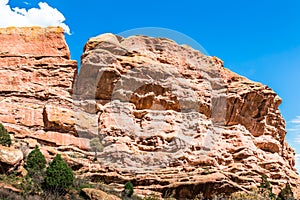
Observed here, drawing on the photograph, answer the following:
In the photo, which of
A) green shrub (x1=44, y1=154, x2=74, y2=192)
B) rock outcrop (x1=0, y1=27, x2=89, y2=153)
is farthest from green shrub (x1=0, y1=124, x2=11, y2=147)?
green shrub (x1=44, y1=154, x2=74, y2=192)

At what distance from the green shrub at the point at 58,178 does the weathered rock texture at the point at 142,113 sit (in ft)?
17.8

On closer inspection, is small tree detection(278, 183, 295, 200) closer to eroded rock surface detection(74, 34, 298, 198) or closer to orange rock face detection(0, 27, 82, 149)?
eroded rock surface detection(74, 34, 298, 198)

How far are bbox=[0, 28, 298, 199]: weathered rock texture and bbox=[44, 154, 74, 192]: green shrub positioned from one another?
544cm

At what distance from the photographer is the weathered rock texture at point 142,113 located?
27.0 metres

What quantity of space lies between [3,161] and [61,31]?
17672mm

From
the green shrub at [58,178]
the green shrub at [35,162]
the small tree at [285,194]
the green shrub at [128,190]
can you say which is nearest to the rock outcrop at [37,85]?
the green shrub at [35,162]

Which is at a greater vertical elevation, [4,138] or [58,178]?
[4,138]

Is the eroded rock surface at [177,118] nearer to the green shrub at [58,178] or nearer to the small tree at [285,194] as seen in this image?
the small tree at [285,194]

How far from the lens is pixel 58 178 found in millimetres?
19109

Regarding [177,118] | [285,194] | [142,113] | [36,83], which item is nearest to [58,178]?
[142,113]

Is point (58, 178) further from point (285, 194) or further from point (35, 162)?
point (285, 194)

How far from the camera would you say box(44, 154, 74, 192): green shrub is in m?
19.0

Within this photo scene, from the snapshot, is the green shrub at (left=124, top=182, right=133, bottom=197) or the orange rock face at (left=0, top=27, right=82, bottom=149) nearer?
the green shrub at (left=124, top=182, right=133, bottom=197)

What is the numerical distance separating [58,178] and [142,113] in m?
13.1
